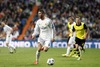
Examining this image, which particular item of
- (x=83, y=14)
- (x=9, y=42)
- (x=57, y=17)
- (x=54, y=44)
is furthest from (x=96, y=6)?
(x=9, y=42)

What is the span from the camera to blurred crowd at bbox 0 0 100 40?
130ft

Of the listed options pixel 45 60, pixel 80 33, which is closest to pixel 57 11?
pixel 80 33

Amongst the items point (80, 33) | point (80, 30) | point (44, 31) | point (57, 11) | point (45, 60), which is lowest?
point (45, 60)

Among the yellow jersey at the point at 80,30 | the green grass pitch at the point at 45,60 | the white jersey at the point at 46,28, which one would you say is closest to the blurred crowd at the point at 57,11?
the green grass pitch at the point at 45,60

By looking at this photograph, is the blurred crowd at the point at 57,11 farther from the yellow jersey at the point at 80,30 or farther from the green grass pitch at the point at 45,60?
the yellow jersey at the point at 80,30

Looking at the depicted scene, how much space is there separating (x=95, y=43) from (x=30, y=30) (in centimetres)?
707

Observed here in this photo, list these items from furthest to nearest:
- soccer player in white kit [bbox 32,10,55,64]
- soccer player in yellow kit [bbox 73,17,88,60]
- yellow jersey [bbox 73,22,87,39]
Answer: yellow jersey [bbox 73,22,87,39] → soccer player in yellow kit [bbox 73,17,88,60] → soccer player in white kit [bbox 32,10,55,64]

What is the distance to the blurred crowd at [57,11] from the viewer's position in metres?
39.7

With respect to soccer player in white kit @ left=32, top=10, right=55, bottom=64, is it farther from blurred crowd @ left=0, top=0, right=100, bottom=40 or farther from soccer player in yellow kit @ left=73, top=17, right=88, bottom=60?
blurred crowd @ left=0, top=0, right=100, bottom=40

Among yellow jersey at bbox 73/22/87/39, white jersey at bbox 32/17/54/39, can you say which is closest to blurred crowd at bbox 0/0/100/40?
yellow jersey at bbox 73/22/87/39

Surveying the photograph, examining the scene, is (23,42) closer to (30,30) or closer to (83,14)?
(30,30)

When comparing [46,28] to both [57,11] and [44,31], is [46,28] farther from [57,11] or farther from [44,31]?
[57,11]

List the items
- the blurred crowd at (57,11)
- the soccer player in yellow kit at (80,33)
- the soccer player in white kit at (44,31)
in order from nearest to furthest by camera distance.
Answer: the soccer player in white kit at (44,31) < the soccer player in yellow kit at (80,33) < the blurred crowd at (57,11)

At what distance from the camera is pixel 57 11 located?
136 feet
